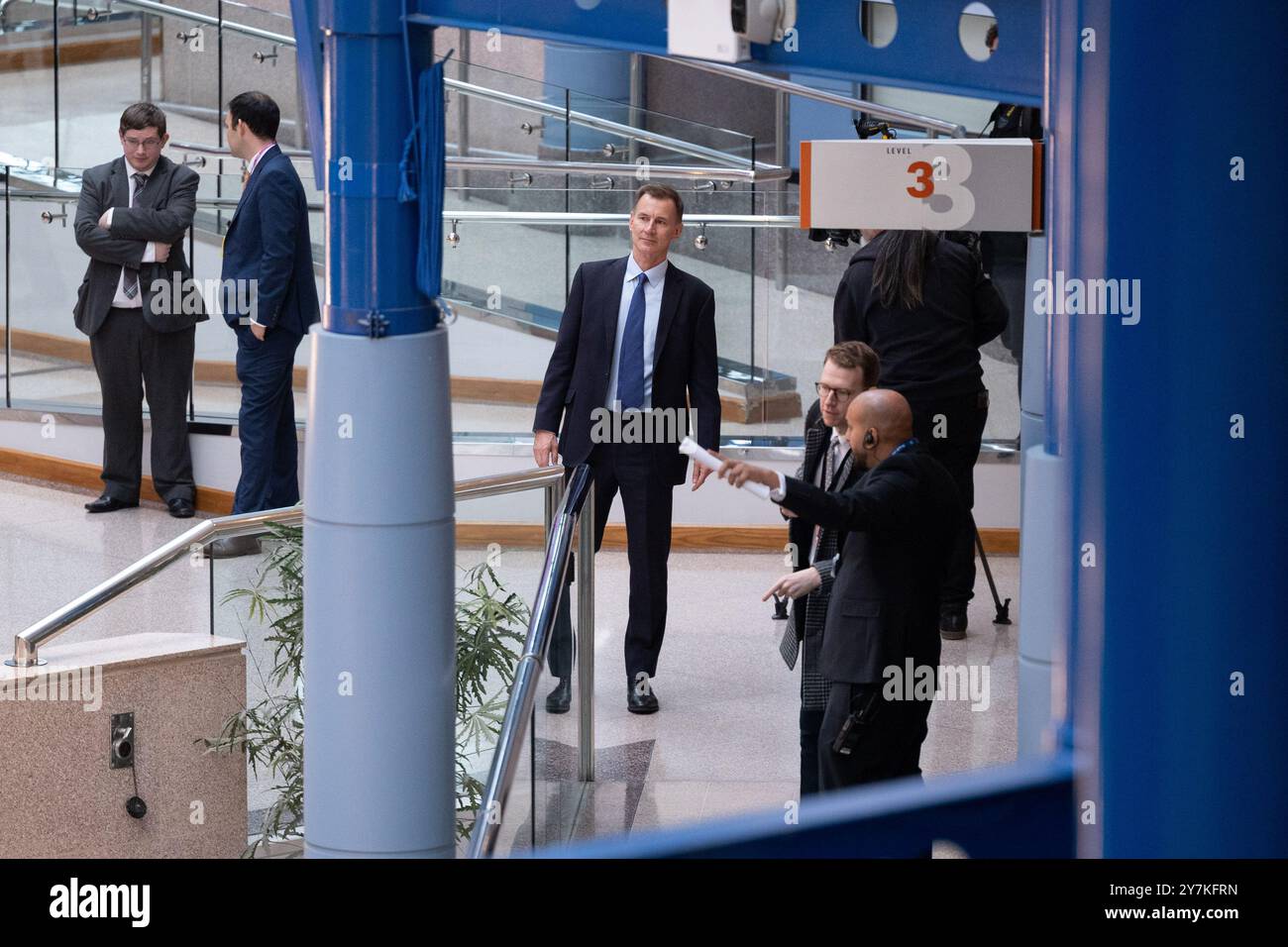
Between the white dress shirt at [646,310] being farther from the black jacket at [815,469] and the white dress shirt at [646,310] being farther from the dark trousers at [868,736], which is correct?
the dark trousers at [868,736]

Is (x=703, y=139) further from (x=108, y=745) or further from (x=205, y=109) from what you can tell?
(x=108, y=745)

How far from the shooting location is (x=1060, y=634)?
165cm

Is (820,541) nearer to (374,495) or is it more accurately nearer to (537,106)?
(374,495)

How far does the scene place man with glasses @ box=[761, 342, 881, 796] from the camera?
4407 mm

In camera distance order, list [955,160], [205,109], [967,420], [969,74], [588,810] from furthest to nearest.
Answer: [205,109], [967,420], [588,810], [969,74], [955,160]

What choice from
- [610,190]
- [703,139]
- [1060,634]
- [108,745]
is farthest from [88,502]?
[1060,634]

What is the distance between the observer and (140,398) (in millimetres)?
8242

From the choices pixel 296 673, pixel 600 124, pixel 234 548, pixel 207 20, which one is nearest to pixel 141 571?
pixel 234 548

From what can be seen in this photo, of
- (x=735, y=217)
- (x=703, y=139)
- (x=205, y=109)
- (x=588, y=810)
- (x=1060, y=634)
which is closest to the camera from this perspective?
(x=1060, y=634)

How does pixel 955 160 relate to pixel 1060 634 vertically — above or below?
above

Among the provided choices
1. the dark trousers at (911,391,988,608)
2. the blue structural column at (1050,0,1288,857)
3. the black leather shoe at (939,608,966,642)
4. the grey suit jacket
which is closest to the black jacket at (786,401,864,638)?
the dark trousers at (911,391,988,608)

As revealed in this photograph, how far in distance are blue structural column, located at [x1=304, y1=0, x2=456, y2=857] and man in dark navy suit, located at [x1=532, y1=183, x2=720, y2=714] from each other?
103 inches
